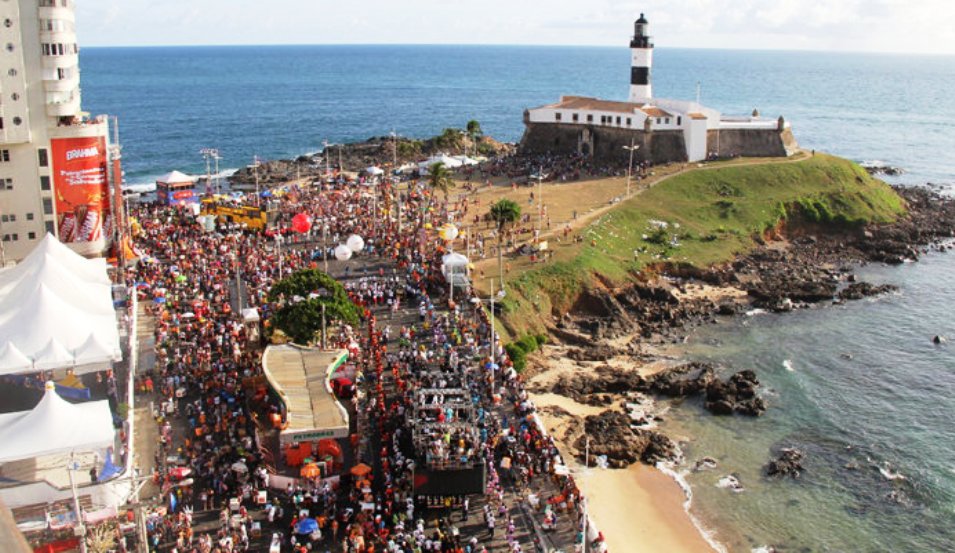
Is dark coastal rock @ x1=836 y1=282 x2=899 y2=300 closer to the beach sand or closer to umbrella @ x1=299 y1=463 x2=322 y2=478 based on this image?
the beach sand

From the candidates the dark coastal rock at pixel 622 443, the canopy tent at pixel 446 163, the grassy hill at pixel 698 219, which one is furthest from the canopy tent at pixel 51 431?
the canopy tent at pixel 446 163

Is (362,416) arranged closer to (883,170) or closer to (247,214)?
(247,214)

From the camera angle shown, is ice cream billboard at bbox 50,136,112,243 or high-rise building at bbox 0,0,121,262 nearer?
high-rise building at bbox 0,0,121,262

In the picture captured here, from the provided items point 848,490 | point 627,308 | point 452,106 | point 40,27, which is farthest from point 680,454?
point 452,106

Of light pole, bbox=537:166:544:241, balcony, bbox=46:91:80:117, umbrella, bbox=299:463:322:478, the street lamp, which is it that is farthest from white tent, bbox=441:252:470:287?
balcony, bbox=46:91:80:117

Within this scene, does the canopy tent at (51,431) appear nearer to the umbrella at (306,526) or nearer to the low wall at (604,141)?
the umbrella at (306,526)

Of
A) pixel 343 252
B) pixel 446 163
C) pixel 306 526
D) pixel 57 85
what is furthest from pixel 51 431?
pixel 446 163
